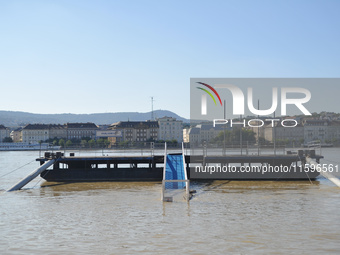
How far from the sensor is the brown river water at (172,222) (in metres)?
17.1

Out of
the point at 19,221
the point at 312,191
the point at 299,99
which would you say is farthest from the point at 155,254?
the point at 299,99

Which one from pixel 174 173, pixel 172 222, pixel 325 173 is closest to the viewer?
pixel 172 222

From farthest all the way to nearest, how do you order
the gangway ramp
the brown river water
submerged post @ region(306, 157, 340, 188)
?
submerged post @ region(306, 157, 340, 188) → the gangway ramp → the brown river water

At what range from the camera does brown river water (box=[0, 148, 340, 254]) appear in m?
17.1

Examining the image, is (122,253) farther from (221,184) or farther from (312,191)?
(221,184)

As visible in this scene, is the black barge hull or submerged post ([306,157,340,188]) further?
the black barge hull

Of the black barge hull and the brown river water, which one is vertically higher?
the black barge hull

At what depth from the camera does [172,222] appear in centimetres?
2147

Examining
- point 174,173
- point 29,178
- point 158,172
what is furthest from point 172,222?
point 158,172

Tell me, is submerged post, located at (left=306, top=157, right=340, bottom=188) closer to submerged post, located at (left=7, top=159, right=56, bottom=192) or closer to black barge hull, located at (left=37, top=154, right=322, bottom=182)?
black barge hull, located at (left=37, top=154, right=322, bottom=182)

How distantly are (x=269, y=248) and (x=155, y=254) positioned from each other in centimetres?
387

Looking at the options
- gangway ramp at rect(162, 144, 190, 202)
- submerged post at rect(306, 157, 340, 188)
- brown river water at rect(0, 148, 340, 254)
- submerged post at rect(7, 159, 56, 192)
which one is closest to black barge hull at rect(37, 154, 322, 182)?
submerged post at rect(7, 159, 56, 192)

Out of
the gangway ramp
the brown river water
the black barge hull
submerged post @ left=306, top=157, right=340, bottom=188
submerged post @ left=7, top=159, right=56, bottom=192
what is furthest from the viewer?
the black barge hull

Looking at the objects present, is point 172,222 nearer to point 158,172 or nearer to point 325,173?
point 325,173
